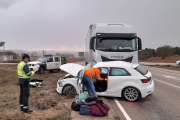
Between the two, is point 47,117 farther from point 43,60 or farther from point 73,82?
point 43,60

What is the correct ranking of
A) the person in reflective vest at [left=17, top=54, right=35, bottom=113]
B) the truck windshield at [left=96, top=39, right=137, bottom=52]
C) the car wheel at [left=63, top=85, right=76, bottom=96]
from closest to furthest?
the person in reflective vest at [left=17, top=54, right=35, bottom=113] < the car wheel at [left=63, top=85, right=76, bottom=96] < the truck windshield at [left=96, top=39, right=137, bottom=52]

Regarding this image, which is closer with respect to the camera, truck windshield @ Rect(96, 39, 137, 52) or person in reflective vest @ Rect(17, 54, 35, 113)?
person in reflective vest @ Rect(17, 54, 35, 113)

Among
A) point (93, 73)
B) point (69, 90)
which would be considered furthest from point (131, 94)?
point (69, 90)

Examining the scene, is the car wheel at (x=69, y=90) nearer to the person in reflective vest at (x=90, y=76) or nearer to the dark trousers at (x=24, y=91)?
the person in reflective vest at (x=90, y=76)

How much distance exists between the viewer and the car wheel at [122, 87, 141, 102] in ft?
21.9

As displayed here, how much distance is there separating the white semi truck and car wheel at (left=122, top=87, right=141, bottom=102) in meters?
3.28

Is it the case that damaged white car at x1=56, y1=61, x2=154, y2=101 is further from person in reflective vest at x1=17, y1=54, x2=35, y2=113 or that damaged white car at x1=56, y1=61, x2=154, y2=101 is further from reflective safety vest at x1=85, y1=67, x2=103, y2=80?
person in reflective vest at x1=17, y1=54, x2=35, y2=113

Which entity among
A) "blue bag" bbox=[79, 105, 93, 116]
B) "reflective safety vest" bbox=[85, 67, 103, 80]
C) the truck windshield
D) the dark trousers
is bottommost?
"blue bag" bbox=[79, 105, 93, 116]

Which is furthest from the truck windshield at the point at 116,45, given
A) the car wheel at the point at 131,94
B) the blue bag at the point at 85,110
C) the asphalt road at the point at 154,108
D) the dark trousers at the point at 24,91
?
the dark trousers at the point at 24,91

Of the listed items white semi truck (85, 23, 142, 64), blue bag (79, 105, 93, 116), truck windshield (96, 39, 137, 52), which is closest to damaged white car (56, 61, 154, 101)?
blue bag (79, 105, 93, 116)

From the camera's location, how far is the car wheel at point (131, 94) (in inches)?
263

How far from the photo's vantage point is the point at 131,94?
22.2 feet

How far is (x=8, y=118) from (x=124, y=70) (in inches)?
183

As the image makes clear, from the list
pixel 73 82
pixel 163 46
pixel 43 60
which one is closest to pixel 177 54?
pixel 163 46
